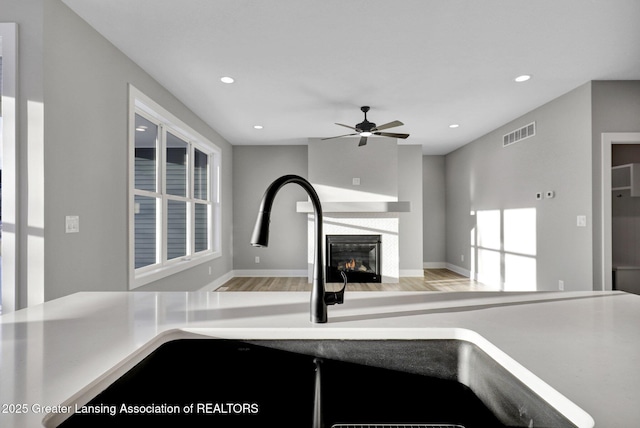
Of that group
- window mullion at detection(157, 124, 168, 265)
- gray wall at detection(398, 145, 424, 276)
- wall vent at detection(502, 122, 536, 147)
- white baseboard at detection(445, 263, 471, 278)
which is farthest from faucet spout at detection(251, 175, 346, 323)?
white baseboard at detection(445, 263, 471, 278)

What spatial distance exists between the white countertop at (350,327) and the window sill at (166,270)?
196 centimetres

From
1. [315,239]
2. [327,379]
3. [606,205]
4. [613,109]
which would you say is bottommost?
[327,379]

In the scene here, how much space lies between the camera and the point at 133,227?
2.96m

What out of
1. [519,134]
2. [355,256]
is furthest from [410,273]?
[519,134]

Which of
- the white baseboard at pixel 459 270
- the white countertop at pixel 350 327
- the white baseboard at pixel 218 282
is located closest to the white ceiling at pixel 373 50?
the white countertop at pixel 350 327

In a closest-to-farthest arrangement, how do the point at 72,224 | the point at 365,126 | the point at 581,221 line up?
the point at 72,224, the point at 581,221, the point at 365,126

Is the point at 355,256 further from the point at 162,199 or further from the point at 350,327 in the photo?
the point at 350,327

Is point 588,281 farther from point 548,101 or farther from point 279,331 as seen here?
point 279,331

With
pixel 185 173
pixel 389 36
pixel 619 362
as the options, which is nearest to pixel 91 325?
pixel 619 362

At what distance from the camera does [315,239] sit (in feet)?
2.88

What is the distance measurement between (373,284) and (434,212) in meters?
2.49

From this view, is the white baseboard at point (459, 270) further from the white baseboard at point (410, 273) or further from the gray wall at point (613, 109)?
the gray wall at point (613, 109)

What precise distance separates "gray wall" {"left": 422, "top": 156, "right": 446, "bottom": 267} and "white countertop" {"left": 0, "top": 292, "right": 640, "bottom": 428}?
19.7ft

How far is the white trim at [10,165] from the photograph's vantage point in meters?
1.96
